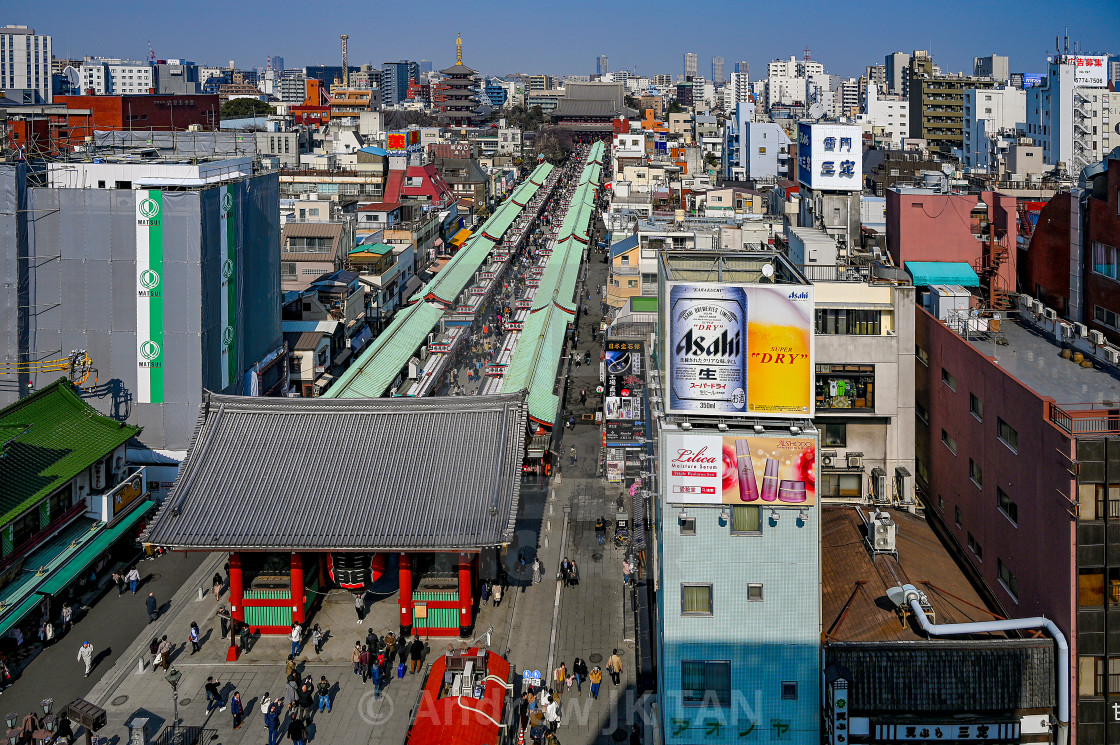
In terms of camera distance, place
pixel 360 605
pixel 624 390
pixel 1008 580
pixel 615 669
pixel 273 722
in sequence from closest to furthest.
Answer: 1. pixel 1008 580
2. pixel 273 722
3. pixel 615 669
4. pixel 360 605
5. pixel 624 390

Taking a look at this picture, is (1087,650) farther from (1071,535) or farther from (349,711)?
(349,711)

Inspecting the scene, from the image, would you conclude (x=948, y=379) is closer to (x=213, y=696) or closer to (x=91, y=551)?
(x=213, y=696)

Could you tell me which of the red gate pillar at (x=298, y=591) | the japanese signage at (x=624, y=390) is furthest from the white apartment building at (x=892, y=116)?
the red gate pillar at (x=298, y=591)

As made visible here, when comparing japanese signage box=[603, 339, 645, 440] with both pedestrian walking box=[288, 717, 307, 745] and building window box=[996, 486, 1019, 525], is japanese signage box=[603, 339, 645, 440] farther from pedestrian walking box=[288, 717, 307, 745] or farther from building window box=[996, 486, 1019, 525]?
pedestrian walking box=[288, 717, 307, 745]

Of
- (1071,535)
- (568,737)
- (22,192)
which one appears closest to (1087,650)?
(1071,535)

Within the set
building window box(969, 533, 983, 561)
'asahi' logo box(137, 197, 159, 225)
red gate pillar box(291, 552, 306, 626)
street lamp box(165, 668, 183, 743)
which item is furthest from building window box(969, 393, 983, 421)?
'asahi' logo box(137, 197, 159, 225)

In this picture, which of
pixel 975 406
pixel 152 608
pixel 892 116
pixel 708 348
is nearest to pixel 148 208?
pixel 152 608
